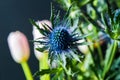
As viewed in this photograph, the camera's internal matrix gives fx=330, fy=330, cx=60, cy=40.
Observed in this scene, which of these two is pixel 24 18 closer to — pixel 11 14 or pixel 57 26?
pixel 11 14

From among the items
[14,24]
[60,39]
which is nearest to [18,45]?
[60,39]

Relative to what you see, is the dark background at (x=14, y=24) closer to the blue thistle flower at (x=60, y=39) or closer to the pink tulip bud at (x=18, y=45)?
the pink tulip bud at (x=18, y=45)

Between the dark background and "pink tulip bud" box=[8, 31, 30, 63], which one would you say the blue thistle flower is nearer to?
"pink tulip bud" box=[8, 31, 30, 63]

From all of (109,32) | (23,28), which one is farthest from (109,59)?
(23,28)

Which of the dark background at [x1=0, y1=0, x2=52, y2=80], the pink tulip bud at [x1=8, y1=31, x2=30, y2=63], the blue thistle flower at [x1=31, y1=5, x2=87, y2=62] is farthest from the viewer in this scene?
the dark background at [x1=0, y1=0, x2=52, y2=80]

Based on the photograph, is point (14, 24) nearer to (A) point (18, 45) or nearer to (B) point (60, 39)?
(A) point (18, 45)

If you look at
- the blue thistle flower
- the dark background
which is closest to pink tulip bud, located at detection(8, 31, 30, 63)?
the blue thistle flower

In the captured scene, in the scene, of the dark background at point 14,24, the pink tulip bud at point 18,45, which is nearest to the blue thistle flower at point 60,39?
the pink tulip bud at point 18,45

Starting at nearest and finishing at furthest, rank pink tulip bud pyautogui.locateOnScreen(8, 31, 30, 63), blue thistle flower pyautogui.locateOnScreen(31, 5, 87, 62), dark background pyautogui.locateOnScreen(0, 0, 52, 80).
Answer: blue thistle flower pyautogui.locateOnScreen(31, 5, 87, 62) < pink tulip bud pyautogui.locateOnScreen(8, 31, 30, 63) < dark background pyautogui.locateOnScreen(0, 0, 52, 80)
